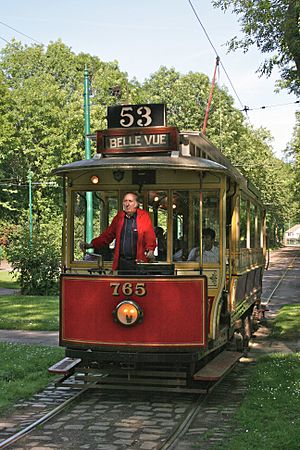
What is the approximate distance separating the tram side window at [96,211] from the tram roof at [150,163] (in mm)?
760

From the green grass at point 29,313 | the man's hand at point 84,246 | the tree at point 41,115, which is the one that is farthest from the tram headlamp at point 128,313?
the tree at point 41,115

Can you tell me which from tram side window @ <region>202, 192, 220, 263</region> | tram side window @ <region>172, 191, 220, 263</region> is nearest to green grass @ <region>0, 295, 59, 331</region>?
tram side window @ <region>172, 191, 220, 263</region>

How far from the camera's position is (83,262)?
9039mm

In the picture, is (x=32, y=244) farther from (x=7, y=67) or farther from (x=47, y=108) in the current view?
(x=7, y=67)

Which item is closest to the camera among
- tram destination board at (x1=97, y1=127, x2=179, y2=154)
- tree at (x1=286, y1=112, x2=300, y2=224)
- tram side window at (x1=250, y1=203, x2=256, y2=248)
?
tram destination board at (x1=97, y1=127, x2=179, y2=154)

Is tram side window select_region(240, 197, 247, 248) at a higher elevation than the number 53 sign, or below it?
below

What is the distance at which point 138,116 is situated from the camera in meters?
8.47

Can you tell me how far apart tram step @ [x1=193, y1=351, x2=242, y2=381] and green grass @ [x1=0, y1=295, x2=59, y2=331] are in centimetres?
593

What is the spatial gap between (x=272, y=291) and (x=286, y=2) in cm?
1440

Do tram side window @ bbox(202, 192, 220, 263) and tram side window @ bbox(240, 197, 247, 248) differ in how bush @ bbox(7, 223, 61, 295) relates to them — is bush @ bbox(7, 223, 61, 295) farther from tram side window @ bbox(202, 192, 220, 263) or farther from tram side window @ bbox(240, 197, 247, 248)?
tram side window @ bbox(202, 192, 220, 263)

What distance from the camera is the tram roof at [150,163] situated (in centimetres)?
795

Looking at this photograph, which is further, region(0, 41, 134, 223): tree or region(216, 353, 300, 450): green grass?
region(0, 41, 134, 223): tree

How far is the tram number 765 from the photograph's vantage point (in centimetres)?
776

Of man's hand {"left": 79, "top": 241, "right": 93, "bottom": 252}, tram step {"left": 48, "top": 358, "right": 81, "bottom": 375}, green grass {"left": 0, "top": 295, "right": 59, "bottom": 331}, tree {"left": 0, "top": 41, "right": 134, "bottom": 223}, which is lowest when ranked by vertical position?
green grass {"left": 0, "top": 295, "right": 59, "bottom": 331}
